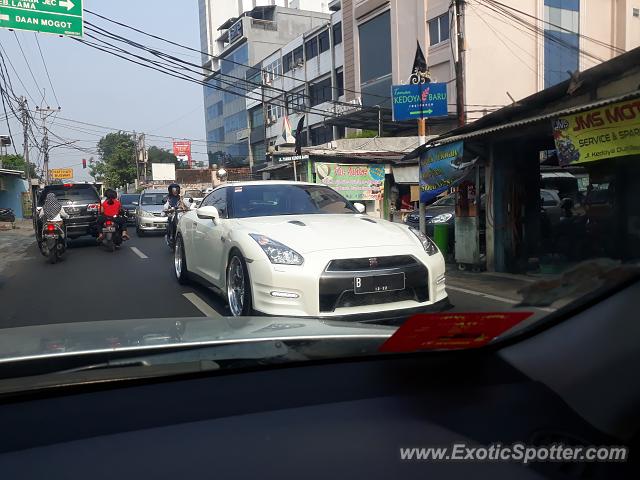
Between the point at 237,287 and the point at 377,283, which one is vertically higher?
the point at 377,283

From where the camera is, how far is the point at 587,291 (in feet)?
5.47

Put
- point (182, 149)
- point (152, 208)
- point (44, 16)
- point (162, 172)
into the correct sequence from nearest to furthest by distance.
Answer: point (44, 16) < point (152, 208) < point (162, 172) < point (182, 149)

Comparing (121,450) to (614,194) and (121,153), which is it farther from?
(121,153)

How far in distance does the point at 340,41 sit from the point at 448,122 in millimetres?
13325

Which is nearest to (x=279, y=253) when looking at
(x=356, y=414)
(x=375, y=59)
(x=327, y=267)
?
(x=327, y=267)

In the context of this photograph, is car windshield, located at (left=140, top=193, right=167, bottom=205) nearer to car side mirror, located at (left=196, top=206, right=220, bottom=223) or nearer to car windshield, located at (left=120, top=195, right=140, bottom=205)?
car windshield, located at (left=120, top=195, right=140, bottom=205)

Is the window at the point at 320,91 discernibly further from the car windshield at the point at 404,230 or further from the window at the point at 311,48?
the car windshield at the point at 404,230

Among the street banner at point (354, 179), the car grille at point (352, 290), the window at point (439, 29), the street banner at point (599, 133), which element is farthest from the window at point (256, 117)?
the car grille at point (352, 290)

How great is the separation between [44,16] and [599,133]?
37.9ft

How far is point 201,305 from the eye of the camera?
6.86 meters

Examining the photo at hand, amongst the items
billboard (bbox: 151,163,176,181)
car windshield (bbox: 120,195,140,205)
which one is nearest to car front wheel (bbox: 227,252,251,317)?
car windshield (bbox: 120,195,140,205)

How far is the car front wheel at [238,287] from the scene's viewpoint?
5.17 m

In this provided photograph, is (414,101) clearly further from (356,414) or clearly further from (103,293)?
(356,414)

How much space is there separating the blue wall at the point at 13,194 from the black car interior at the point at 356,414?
37127mm
